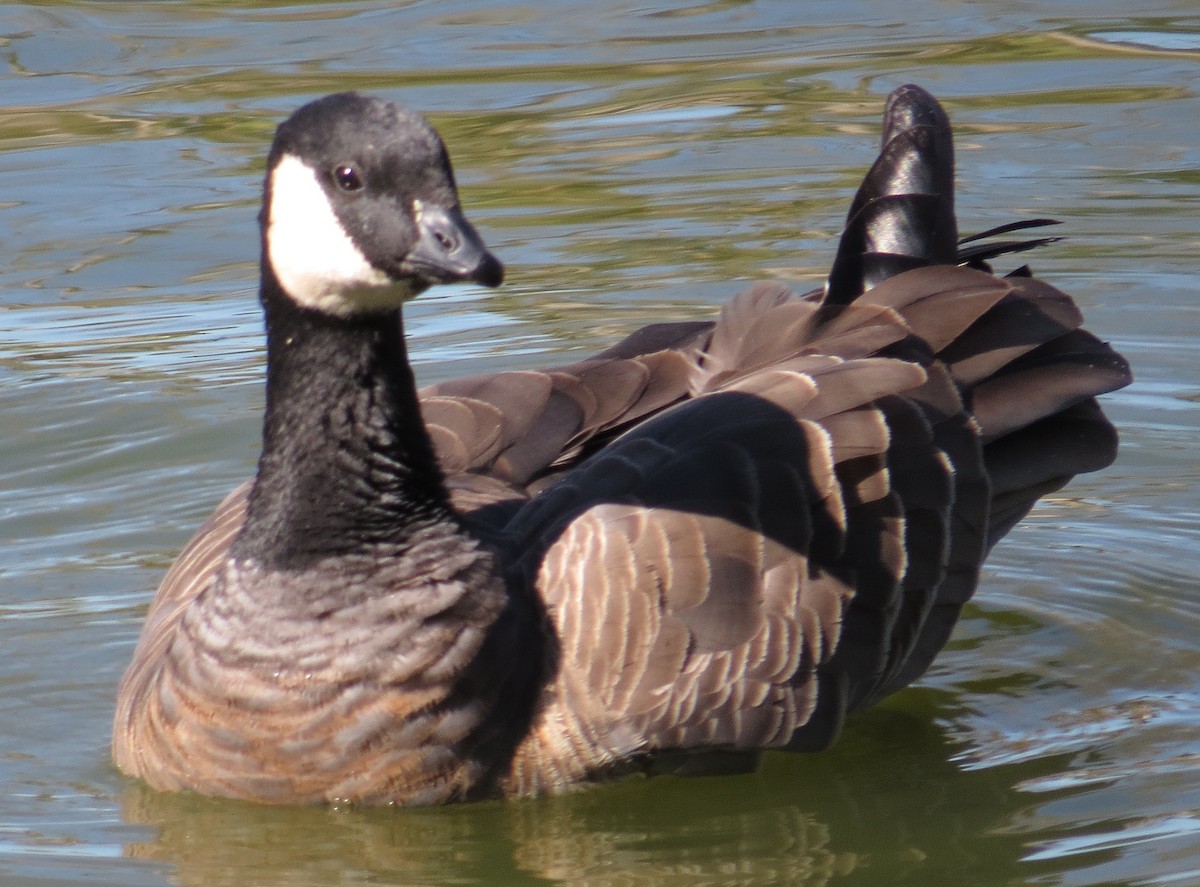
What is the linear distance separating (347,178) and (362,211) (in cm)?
13

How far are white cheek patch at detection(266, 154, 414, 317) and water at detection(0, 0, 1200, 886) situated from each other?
1471mm

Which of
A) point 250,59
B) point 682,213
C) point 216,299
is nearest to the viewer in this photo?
point 216,299

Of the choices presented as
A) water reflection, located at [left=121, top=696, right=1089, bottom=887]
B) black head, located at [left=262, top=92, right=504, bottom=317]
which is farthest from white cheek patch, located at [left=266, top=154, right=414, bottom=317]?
water reflection, located at [left=121, top=696, right=1089, bottom=887]

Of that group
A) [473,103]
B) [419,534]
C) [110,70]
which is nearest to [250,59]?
[110,70]

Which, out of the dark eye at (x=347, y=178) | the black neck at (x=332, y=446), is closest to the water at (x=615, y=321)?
the black neck at (x=332, y=446)

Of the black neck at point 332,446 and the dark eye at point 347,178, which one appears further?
the black neck at point 332,446

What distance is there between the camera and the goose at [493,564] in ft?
17.4

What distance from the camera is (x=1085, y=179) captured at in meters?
11.9

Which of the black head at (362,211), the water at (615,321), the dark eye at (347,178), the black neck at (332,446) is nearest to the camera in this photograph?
the black head at (362,211)

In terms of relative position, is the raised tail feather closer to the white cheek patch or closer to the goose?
the goose

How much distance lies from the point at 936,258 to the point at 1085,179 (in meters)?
5.59

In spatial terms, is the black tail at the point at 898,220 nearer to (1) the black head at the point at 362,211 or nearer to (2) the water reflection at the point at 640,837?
(2) the water reflection at the point at 640,837

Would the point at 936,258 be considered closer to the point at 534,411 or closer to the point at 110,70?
the point at 534,411

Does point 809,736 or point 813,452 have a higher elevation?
point 813,452
